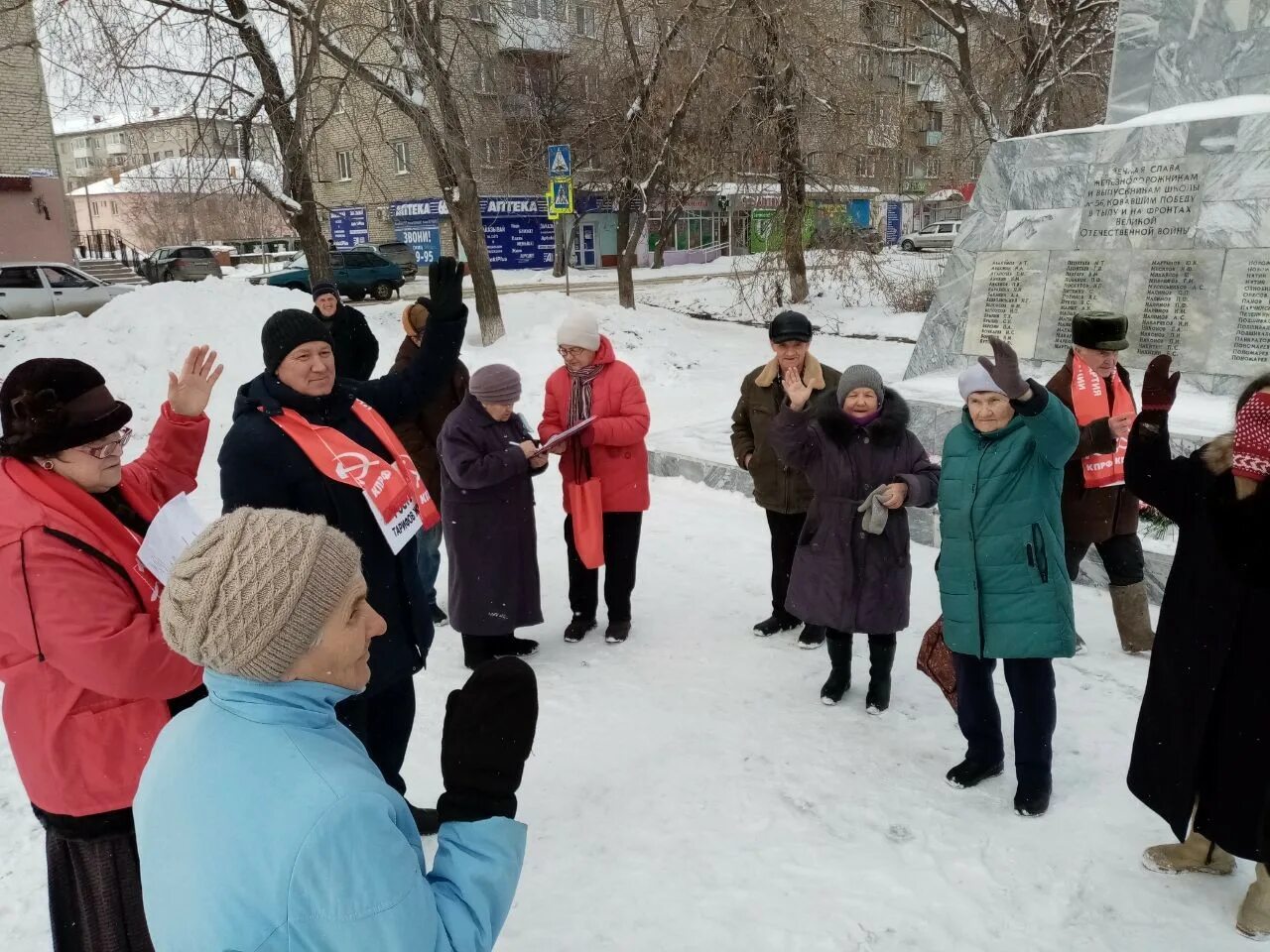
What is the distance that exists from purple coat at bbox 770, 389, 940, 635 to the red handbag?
1175mm

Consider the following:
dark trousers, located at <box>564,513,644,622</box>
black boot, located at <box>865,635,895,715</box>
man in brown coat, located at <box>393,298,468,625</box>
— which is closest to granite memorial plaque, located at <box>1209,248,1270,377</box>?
black boot, located at <box>865,635,895,715</box>

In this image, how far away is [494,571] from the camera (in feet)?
14.0

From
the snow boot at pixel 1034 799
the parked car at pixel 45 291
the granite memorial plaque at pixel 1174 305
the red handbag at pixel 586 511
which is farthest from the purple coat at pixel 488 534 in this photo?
the parked car at pixel 45 291

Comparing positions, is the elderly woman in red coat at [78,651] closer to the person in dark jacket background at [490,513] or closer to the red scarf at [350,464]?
the red scarf at [350,464]

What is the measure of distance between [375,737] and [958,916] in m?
1.93

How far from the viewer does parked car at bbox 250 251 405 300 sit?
21922 millimetres

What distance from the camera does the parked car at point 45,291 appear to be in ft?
51.7

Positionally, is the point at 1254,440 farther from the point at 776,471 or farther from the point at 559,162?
the point at 559,162

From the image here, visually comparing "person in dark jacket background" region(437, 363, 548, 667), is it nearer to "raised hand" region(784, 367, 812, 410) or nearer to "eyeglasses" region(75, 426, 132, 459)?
"raised hand" region(784, 367, 812, 410)

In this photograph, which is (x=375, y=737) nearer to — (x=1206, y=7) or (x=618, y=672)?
(x=618, y=672)

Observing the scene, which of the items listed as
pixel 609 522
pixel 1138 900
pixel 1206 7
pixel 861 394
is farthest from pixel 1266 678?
pixel 1206 7

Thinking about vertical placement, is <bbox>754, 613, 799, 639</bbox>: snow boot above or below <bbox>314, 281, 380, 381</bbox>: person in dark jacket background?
below

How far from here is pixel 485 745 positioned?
1381mm

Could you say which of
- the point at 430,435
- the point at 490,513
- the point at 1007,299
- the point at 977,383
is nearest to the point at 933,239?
the point at 1007,299
